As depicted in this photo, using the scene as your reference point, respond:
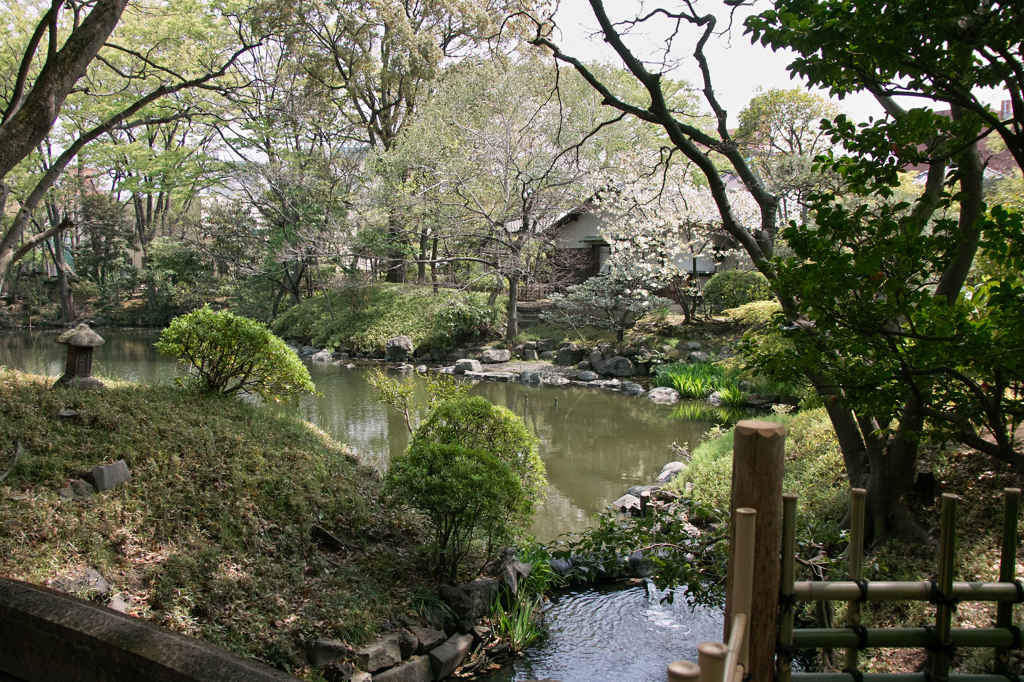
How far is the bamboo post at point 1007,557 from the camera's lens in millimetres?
2029

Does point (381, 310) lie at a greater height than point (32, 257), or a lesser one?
lesser

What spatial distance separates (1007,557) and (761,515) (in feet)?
3.32

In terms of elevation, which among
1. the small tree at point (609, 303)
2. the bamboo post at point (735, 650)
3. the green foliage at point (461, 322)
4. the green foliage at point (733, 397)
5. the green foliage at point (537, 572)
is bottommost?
the green foliage at point (537, 572)

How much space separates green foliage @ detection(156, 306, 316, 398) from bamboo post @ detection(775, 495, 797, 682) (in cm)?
572

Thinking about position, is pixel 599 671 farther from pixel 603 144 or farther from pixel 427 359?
pixel 603 144

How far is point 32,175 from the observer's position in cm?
1722

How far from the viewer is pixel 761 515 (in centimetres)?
179

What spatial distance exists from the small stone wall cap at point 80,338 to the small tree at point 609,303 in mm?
12232

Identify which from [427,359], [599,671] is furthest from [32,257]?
[599,671]

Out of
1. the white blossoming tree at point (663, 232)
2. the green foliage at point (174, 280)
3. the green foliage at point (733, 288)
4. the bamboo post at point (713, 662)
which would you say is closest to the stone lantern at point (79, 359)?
the bamboo post at point (713, 662)

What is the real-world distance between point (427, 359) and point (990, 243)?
52.9 feet

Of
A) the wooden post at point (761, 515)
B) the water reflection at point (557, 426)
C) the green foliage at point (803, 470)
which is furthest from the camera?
the water reflection at point (557, 426)

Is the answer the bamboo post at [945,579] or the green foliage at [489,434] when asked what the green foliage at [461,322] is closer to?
the green foliage at [489,434]

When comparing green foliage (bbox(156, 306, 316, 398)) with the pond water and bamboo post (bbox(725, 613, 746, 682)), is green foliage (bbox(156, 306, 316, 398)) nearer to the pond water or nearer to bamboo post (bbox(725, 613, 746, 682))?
the pond water
